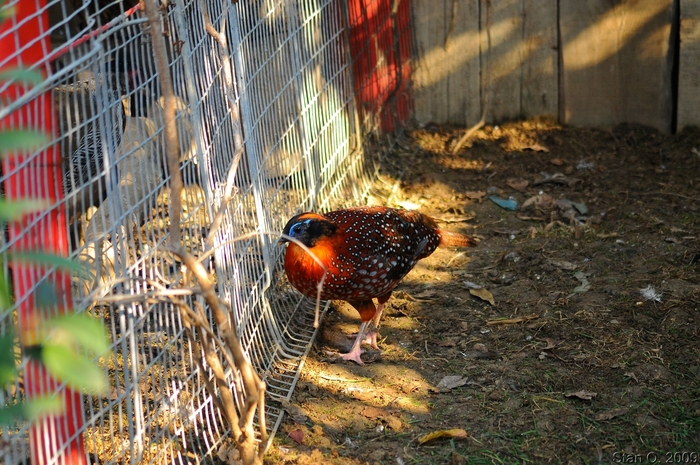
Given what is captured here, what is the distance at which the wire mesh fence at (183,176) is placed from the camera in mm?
2271

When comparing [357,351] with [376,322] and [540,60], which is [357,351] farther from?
[540,60]

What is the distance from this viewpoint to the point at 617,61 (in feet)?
20.7

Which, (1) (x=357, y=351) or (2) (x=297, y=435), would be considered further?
(1) (x=357, y=351)

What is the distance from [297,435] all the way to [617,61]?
4.45 meters

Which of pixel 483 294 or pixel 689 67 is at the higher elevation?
pixel 689 67

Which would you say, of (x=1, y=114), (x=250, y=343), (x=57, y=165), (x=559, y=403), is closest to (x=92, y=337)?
(x=1, y=114)

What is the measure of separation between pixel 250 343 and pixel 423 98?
3.83 meters

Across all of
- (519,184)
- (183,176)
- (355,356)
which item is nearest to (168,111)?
(183,176)

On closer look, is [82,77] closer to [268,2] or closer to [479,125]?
[268,2]

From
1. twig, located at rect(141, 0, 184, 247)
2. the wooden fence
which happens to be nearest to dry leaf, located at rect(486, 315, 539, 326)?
twig, located at rect(141, 0, 184, 247)

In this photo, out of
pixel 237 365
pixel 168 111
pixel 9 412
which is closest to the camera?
pixel 9 412

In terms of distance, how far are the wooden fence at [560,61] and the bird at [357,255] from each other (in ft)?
8.59

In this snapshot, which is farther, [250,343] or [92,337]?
[250,343]

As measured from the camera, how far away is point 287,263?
3961 mm
